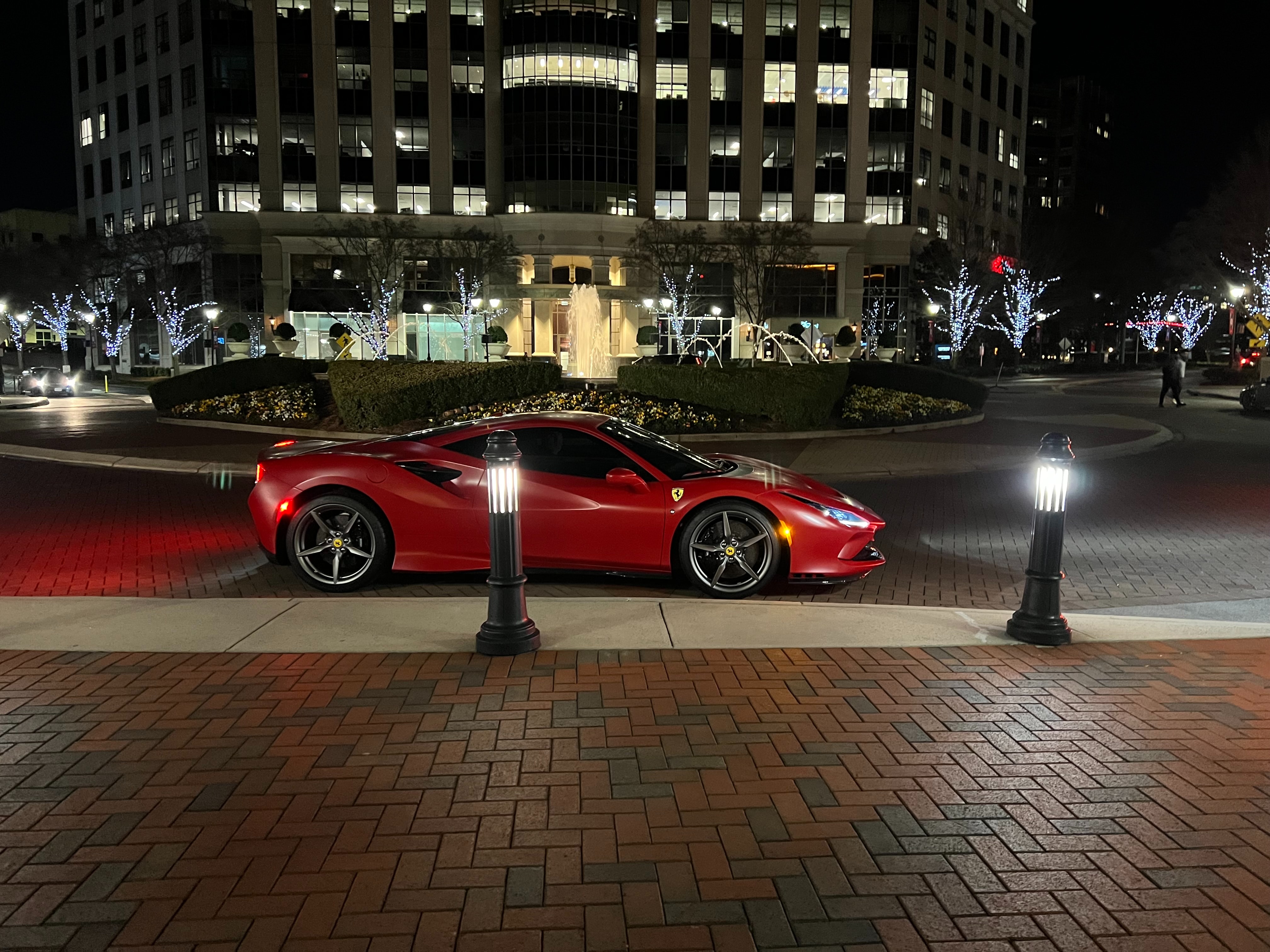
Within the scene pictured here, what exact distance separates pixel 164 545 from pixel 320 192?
53713 millimetres

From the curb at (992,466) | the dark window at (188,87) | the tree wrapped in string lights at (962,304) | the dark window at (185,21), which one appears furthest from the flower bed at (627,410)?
the dark window at (185,21)

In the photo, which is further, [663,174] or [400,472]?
[663,174]

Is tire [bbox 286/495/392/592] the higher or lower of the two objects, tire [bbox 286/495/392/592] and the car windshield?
the lower

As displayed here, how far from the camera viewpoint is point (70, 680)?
5352 mm

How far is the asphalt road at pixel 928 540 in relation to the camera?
759 cm

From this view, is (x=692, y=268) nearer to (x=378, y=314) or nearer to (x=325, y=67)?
(x=378, y=314)

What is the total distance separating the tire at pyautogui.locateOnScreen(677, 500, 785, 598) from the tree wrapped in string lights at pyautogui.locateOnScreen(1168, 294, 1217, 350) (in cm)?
8609

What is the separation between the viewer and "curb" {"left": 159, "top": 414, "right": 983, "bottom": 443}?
61.9ft

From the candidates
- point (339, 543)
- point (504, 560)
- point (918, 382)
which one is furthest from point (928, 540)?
point (918, 382)

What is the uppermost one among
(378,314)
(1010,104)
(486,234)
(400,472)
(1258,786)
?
(1010,104)

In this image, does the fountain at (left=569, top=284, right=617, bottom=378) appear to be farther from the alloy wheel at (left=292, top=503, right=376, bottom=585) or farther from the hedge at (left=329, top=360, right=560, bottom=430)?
the alloy wheel at (left=292, top=503, right=376, bottom=585)

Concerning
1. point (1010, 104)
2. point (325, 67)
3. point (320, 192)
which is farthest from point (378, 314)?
point (1010, 104)

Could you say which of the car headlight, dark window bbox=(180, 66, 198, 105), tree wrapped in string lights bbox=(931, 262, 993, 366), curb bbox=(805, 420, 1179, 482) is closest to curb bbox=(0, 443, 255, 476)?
curb bbox=(805, 420, 1179, 482)

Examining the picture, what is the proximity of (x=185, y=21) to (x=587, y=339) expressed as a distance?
38.0 m
